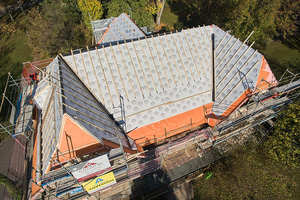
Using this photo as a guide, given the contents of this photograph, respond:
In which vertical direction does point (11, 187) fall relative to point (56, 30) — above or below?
below

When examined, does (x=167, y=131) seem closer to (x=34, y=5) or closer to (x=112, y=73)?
(x=112, y=73)

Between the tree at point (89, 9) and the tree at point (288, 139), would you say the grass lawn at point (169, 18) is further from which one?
the tree at point (288, 139)

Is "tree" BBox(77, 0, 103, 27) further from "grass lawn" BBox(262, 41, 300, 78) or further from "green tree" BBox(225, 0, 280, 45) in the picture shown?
"grass lawn" BBox(262, 41, 300, 78)

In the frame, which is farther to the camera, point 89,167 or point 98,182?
point 98,182

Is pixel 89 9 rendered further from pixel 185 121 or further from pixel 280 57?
pixel 280 57

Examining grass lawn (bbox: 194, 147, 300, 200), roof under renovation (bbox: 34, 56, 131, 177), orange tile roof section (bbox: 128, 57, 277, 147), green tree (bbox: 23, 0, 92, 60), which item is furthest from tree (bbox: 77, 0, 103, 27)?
grass lawn (bbox: 194, 147, 300, 200)

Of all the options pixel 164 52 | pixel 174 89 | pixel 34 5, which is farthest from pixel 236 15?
pixel 34 5

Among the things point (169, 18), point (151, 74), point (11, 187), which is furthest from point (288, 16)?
point (11, 187)

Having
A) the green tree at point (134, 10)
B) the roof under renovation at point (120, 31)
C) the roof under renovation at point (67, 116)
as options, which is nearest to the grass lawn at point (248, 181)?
the roof under renovation at point (67, 116)
